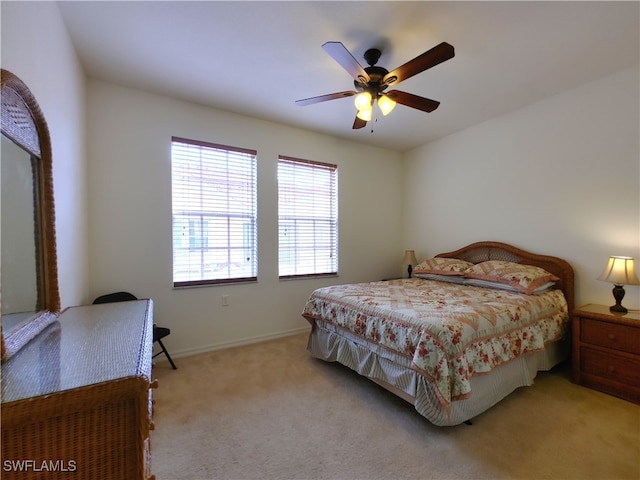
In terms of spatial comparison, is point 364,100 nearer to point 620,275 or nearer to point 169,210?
point 169,210

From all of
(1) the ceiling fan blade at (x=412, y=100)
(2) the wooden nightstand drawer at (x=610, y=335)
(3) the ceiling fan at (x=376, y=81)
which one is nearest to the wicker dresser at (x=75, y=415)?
(3) the ceiling fan at (x=376, y=81)

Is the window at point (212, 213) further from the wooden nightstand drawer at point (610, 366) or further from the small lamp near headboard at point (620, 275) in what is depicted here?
the small lamp near headboard at point (620, 275)

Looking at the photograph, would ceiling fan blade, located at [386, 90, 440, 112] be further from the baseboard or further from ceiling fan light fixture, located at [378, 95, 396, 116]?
the baseboard

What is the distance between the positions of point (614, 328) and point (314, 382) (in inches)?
94.5

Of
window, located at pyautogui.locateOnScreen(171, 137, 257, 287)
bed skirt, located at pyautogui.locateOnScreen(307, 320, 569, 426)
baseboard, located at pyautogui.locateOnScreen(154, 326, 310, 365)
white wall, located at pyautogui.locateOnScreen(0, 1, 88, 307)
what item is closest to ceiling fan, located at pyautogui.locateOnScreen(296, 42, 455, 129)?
window, located at pyautogui.locateOnScreen(171, 137, 257, 287)

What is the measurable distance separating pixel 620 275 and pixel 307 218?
9.99ft

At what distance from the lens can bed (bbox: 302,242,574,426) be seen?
5.80ft

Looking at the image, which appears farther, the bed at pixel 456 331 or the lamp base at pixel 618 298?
the lamp base at pixel 618 298

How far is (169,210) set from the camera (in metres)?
2.95

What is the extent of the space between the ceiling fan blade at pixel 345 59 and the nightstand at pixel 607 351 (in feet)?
8.60

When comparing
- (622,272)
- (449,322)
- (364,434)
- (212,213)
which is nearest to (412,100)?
(449,322)

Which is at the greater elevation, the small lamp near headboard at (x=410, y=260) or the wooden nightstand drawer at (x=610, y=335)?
A: the small lamp near headboard at (x=410, y=260)

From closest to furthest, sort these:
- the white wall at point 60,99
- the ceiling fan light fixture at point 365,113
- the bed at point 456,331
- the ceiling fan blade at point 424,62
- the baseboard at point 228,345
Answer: the white wall at point 60,99
the ceiling fan blade at point 424,62
the bed at point 456,331
the ceiling fan light fixture at point 365,113
the baseboard at point 228,345

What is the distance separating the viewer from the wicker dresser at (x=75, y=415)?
710 millimetres
